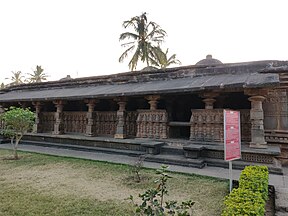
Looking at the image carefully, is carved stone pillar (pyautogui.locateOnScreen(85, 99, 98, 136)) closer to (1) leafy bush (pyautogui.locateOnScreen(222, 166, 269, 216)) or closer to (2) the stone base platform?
(2) the stone base platform

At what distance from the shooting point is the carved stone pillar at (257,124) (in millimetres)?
6047

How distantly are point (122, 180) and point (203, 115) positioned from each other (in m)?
3.52

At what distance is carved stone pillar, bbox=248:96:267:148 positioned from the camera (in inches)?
238

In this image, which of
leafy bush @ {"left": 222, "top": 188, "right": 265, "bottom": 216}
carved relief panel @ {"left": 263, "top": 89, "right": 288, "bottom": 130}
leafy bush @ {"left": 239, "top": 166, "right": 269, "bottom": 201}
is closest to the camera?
leafy bush @ {"left": 222, "top": 188, "right": 265, "bottom": 216}

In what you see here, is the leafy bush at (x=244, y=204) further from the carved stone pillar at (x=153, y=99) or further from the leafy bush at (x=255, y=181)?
the carved stone pillar at (x=153, y=99)

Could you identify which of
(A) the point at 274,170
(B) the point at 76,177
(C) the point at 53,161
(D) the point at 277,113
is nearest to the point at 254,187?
(A) the point at 274,170

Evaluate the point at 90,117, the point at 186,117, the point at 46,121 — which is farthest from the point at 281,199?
the point at 46,121

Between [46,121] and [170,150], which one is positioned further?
[46,121]

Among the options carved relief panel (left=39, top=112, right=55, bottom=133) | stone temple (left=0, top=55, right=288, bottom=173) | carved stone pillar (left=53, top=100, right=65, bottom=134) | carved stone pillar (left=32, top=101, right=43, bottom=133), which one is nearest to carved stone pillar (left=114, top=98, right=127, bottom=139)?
stone temple (left=0, top=55, right=288, bottom=173)

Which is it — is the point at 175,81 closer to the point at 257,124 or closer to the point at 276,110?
the point at 257,124

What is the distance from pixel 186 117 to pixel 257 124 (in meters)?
3.55

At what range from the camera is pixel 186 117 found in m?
9.38

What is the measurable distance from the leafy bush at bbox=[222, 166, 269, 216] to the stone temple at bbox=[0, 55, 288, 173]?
2.31m

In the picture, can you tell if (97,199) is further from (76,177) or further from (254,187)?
(254,187)
